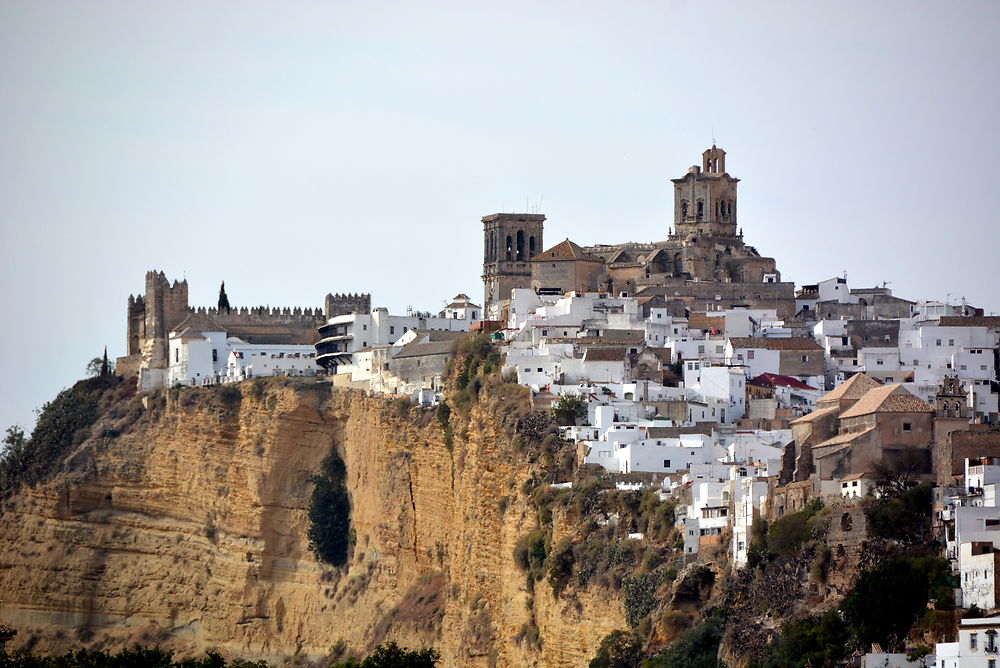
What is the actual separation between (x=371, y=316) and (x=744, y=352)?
1705 cm

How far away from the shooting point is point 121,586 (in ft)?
298

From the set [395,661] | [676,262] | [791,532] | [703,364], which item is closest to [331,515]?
[676,262]

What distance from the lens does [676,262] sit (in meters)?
84.9

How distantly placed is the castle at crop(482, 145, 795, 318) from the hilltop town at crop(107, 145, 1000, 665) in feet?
0.25

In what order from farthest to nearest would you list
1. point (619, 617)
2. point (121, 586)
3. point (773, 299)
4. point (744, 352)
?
point (121, 586) → point (773, 299) → point (744, 352) → point (619, 617)

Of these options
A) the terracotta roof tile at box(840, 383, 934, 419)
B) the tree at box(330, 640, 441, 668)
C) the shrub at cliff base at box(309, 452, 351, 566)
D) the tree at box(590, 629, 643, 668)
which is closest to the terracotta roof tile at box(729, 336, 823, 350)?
the terracotta roof tile at box(840, 383, 934, 419)

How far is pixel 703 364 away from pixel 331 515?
1661cm

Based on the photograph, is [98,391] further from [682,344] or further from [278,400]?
[682,344]

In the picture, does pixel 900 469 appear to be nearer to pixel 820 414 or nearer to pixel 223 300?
pixel 820 414

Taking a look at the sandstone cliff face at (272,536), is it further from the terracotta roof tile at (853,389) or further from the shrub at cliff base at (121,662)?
the terracotta roof tile at (853,389)

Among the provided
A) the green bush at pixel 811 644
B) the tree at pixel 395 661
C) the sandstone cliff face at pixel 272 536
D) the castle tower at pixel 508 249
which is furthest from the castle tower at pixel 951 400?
the castle tower at pixel 508 249

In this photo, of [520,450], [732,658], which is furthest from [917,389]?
[732,658]

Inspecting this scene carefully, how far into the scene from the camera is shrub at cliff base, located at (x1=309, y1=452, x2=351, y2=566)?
83750 millimetres

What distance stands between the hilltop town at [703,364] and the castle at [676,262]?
8 cm
